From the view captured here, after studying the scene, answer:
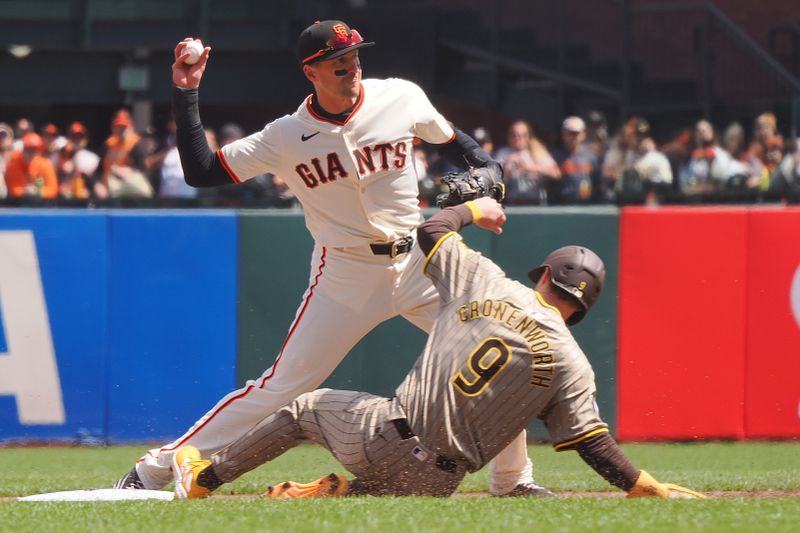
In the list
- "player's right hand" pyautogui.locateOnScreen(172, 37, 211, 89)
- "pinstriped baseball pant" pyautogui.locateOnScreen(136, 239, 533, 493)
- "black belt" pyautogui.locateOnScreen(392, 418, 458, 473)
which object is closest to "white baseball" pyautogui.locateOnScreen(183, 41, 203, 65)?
"player's right hand" pyautogui.locateOnScreen(172, 37, 211, 89)

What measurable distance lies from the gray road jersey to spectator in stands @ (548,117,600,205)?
246 inches

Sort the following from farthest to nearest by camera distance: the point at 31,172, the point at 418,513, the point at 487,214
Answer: the point at 31,172
the point at 487,214
the point at 418,513

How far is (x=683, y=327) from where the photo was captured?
8758 mm

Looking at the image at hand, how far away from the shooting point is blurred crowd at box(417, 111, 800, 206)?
11.7m

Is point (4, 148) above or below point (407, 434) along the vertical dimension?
above

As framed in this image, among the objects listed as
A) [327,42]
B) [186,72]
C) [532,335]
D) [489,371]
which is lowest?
[489,371]

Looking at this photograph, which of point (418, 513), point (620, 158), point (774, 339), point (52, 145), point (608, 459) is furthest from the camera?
point (52, 145)

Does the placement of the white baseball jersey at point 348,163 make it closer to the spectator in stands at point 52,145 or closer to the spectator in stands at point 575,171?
the spectator in stands at point 575,171

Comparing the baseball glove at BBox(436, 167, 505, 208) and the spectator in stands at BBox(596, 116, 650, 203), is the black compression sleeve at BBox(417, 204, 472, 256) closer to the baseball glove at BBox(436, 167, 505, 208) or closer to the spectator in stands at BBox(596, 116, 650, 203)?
the baseball glove at BBox(436, 167, 505, 208)

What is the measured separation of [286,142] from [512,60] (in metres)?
10.6

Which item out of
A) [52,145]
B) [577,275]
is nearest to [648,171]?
[52,145]

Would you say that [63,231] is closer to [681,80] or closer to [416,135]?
[416,135]

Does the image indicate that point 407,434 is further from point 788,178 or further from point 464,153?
point 788,178

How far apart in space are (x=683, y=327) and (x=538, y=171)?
151 inches
